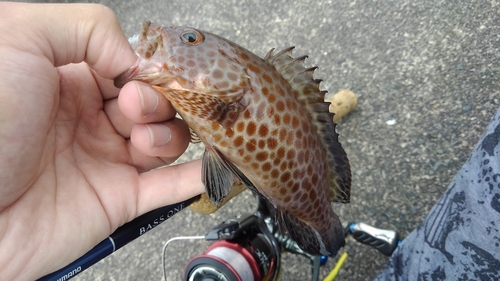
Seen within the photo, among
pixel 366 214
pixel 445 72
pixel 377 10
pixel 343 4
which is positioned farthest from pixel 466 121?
pixel 343 4

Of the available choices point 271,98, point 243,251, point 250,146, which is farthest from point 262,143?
point 243,251

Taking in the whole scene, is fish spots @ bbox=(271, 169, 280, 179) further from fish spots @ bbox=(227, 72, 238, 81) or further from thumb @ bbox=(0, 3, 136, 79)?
thumb @ bbox=(0, 3, 136, 79)

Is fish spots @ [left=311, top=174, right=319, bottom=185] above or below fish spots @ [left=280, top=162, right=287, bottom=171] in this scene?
below

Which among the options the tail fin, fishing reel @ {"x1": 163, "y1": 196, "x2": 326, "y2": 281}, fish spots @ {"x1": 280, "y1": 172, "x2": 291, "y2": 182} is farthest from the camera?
fishing reel @ {"x1": 163, "y1": 196, "x2": 326, "y2": 281}

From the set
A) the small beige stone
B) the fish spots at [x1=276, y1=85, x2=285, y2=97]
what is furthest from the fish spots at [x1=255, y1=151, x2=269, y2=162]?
the small beige stone

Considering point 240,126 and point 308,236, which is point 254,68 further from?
point 308,236

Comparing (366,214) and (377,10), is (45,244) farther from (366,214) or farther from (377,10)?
(377,10)

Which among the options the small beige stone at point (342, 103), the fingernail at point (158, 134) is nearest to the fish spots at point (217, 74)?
the fingernail at point (158, 134)
